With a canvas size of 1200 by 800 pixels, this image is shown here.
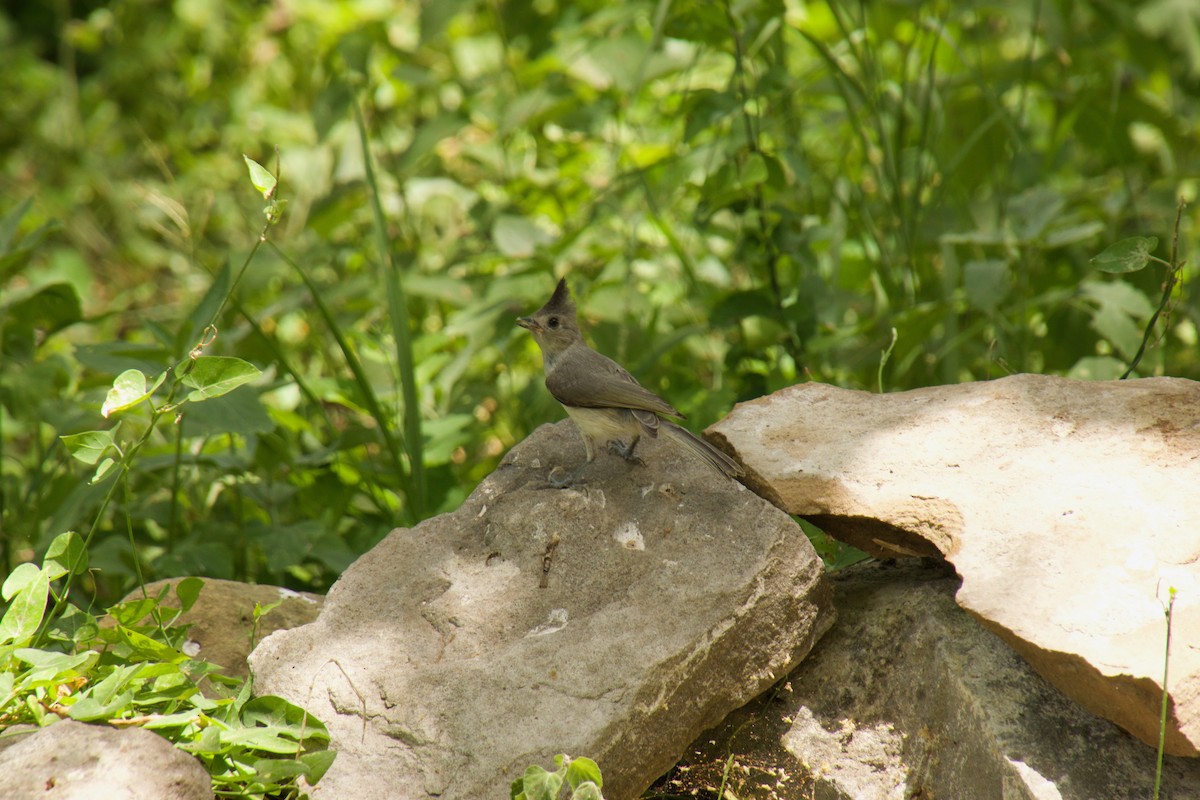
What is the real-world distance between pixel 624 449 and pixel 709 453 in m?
0.45

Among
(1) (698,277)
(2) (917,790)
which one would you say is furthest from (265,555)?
(1) (698,277)

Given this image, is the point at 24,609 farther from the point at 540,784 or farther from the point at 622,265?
the point at 622,265

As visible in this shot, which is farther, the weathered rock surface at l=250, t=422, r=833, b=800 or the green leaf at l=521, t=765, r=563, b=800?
the weathered rock surface at l=250, t=422, r=833, b=800

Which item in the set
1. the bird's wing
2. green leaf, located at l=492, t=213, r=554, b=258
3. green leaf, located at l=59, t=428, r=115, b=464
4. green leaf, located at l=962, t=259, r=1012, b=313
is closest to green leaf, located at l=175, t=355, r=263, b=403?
green leaf, located at l=59, t=428, r=115, b=464

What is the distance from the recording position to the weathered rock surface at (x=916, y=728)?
248 cm

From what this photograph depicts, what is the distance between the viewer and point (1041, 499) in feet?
8.98

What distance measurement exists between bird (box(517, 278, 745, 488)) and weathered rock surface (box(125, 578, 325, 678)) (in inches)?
32.3

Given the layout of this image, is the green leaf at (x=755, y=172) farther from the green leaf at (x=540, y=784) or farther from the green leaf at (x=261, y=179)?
the green leaf at (x=540, y=784)

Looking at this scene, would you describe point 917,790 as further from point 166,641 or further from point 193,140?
point 193,140

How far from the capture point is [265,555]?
3.73 meters

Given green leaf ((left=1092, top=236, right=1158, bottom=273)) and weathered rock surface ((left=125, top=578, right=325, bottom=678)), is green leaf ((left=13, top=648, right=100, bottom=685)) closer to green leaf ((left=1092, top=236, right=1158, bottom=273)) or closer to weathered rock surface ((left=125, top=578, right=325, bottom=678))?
weathered rock surface ((left=125, top=578, right=325, bottom=678))

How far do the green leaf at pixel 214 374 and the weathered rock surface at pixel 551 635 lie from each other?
0.60 m

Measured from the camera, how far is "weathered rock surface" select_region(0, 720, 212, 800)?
7.14ft

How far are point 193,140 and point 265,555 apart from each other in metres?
5.49
